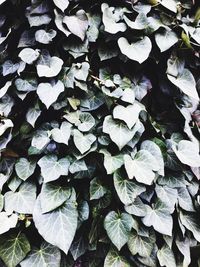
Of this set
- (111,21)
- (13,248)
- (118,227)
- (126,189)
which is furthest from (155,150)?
(13,248)

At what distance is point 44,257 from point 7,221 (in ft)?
0.68

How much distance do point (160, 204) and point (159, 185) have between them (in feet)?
0.28

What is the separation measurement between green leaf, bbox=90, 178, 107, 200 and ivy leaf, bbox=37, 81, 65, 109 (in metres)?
0.36

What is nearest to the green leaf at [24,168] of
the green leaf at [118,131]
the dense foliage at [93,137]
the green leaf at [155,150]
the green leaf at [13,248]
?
the dense foliage at [93,137]

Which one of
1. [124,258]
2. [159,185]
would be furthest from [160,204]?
[124,258]

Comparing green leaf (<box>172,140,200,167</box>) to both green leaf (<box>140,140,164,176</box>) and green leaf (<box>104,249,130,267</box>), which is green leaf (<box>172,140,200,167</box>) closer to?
green leaf (<box>140,140,164,176</box>)

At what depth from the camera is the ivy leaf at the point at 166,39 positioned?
141 centimetres

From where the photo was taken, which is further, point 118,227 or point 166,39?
point 166,39

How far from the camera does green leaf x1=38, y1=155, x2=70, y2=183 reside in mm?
1271

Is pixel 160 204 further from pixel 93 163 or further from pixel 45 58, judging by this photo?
pixel 45 58

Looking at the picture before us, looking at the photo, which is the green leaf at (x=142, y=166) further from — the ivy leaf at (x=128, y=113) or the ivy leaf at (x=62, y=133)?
the ivy leaf at (x=62, y=133)

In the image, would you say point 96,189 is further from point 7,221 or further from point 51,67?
point 51,67

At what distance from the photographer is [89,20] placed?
1440 millimetres

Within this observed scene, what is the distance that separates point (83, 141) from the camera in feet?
4.36
